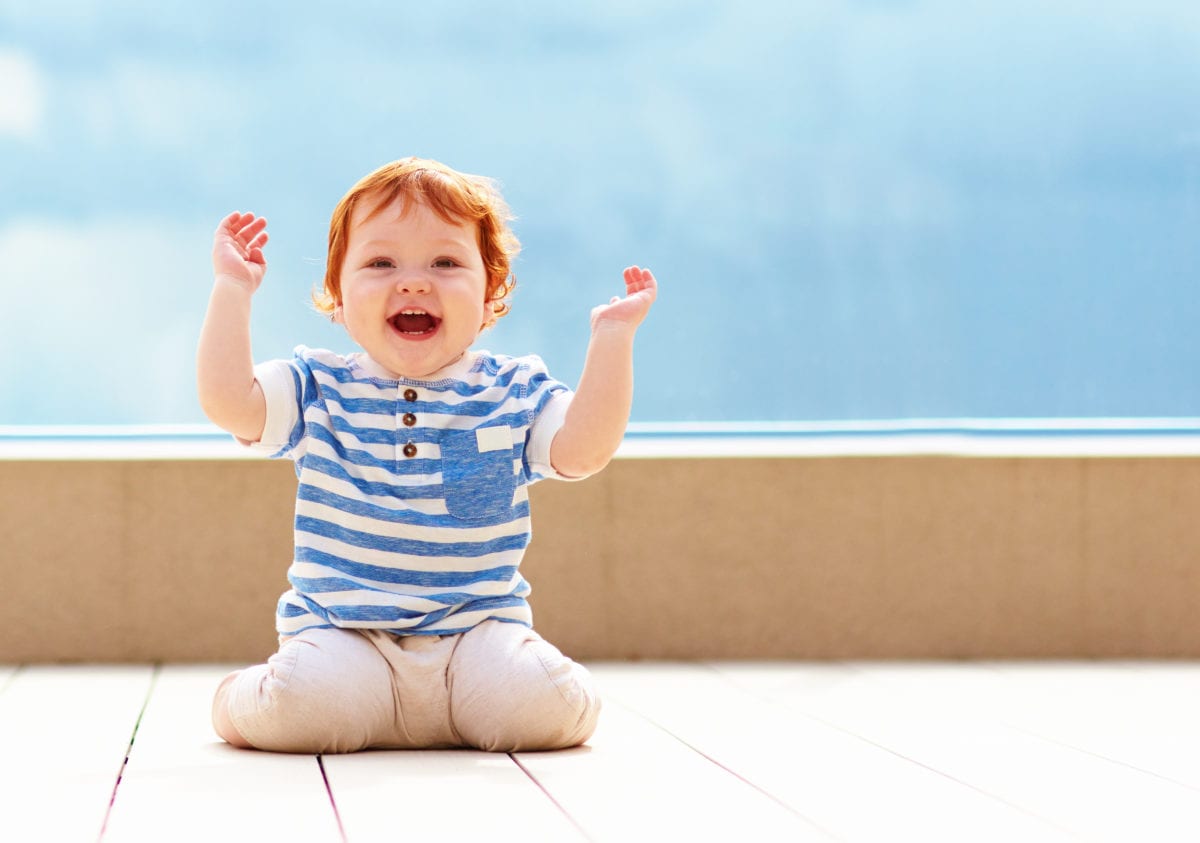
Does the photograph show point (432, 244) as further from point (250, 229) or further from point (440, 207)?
point (250, 229)

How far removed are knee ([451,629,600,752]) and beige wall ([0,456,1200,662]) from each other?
0.87m

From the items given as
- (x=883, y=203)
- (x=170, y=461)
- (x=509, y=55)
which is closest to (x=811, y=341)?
(x=883, y=203)

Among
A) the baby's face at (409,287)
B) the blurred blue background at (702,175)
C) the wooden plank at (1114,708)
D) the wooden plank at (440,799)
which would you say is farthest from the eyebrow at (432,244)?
the blurred blue background at (702,175)

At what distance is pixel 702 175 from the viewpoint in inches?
114

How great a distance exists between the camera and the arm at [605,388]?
1553mm

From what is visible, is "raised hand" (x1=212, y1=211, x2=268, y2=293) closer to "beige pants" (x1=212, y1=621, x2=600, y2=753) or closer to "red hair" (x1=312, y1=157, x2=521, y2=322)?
"red hair" (x1=312, y1=157, x2=521, y2=322)

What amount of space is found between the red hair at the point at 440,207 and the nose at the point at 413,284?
3.2 inches

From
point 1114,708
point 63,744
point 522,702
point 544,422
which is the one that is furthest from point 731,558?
point 63,744

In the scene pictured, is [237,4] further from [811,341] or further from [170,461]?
Answer: [811,341]

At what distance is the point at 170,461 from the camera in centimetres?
233

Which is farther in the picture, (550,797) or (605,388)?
(605,388)

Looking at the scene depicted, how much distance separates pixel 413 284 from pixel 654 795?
682 mm

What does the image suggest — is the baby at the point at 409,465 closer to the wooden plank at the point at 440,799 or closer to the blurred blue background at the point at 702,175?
the wooden plank at the point at 440,799

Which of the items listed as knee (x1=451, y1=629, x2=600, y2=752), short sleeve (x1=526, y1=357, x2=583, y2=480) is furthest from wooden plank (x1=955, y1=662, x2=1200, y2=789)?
short sleeve (x1=526, y1=357, x2=583, y2=480)
